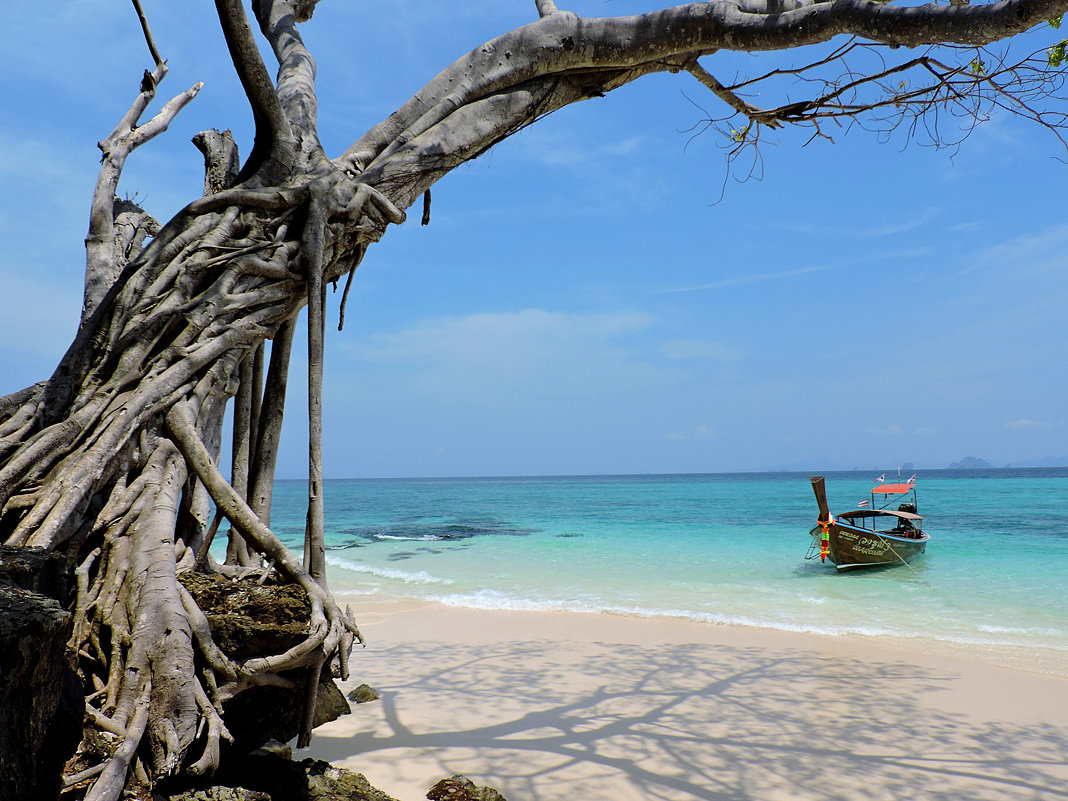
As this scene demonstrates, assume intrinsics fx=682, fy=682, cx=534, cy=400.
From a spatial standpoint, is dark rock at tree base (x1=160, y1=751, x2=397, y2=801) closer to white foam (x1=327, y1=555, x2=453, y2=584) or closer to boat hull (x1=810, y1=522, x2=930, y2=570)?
white foam (x1=327, y1=555, x2=453, y2=584)

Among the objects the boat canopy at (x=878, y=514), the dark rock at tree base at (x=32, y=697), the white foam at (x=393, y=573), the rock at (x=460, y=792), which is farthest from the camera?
the boat canopy at (x=878, y=514)

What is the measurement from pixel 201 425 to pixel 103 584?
81 cm

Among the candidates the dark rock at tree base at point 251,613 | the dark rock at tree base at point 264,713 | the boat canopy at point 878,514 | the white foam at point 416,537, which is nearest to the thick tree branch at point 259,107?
the dark rock at tree base at point 251,613

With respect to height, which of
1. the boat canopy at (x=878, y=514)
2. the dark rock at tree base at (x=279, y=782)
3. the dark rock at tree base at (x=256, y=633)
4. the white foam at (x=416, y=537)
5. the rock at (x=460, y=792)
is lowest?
the white foam at (x=416, y=537)

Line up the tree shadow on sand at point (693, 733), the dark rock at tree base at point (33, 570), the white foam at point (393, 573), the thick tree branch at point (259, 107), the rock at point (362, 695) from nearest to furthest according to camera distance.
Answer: the dark rock at tree base at point (33, 570) → the thick tree branch at point (259, 107) → the tree shadow on sand at point (693, 733) → the rock at point (362, 695) → the white foam at point (393, 573)

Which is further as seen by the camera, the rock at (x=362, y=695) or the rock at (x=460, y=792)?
the rock at (x=362, y=695)

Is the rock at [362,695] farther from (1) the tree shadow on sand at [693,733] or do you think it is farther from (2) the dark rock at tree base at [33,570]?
(2) the dark rock at tree base at [33,570]

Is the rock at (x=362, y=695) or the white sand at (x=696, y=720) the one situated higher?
the rock at (x=362, y=695)

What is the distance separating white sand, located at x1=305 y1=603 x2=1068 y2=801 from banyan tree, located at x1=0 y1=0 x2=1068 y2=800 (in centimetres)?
170

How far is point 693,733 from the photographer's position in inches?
187

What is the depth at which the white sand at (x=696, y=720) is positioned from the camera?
3959mm

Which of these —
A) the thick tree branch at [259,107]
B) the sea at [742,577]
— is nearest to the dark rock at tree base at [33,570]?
the thick tree branch at [259,107]

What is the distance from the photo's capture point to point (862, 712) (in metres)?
5.46

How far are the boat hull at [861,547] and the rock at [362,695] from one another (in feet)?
36.8
